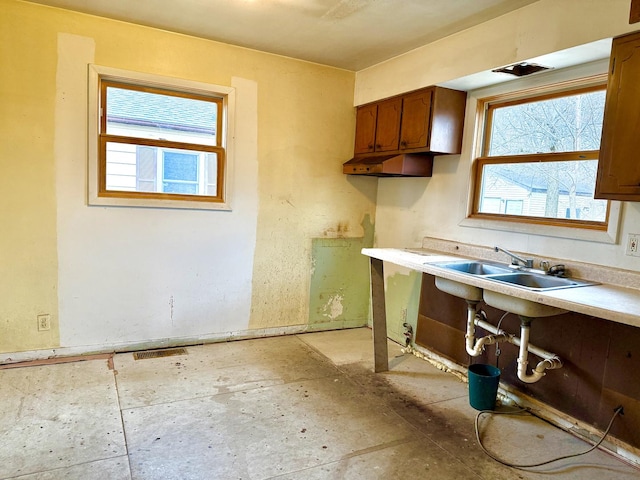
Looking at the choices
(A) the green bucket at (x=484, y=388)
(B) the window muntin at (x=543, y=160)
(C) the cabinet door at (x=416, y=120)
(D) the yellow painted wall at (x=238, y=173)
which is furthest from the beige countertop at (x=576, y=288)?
(D) the yellow painted wall at (x=238, y=173)

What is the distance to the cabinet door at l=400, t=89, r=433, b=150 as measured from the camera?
10.6 feet

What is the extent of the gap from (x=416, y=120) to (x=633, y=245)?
1705 mm

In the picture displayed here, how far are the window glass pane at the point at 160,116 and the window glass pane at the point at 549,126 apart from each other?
90.7 inches

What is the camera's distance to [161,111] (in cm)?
338

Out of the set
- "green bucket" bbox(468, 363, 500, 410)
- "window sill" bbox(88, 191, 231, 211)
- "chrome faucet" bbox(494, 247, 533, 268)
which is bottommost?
"green bucket" bbox(468, 363, 500, 410)

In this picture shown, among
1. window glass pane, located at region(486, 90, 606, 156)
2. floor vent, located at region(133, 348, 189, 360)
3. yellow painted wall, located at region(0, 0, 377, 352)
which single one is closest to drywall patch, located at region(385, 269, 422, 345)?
yellow painted wall, located at region(0, 0, 377, 352)

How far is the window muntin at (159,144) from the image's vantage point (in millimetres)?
3230

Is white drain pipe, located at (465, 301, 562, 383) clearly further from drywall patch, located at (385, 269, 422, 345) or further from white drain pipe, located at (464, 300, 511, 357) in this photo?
drywall patch, located at (385, 269, 422, 345)

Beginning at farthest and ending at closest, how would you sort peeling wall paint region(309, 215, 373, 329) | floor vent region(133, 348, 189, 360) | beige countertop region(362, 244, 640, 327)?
1. peeling wall paint region(309, 215, 373, 329)
2. floor vent region(133, 348, 189, 360)
3. beige countertop region(362, 244, 640, 327)

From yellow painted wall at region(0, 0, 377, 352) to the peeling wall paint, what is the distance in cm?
8

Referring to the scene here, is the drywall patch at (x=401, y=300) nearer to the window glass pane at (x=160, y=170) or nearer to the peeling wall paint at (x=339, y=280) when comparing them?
the peeling wall paint at (x=339, y=280)

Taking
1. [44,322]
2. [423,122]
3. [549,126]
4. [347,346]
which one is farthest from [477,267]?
[44,322]

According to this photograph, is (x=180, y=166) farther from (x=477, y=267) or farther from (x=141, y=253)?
(x=477, y=267)

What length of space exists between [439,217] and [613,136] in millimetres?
1522
